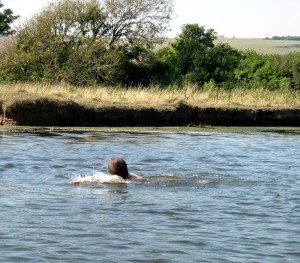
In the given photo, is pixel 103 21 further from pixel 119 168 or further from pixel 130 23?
pixel 119 168

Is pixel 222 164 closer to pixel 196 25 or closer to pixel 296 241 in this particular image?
pixel 296 241

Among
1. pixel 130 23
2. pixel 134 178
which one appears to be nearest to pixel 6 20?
pixel 130 23

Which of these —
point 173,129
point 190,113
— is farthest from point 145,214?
point 190,113

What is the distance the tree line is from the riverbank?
6710 mm

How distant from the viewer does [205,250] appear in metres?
11.3

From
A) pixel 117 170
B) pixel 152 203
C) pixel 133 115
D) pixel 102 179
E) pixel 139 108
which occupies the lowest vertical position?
pixel 152 203

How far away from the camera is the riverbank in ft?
94.7

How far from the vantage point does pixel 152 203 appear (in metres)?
14.7

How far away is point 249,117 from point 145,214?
737 inches

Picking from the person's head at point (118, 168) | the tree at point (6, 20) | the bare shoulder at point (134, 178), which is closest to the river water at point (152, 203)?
the bare shoulder at point (134, 178)

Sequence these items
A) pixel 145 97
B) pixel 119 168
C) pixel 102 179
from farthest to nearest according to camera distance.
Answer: pixel 145 97
pixel 102 179
pixel 119 168

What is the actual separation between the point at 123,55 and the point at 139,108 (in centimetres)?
1310

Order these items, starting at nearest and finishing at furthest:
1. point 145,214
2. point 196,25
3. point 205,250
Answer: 1. point 205,250
2. point 145,214
3. point 196,25

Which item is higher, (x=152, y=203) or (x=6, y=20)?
(x=6, y=20)
